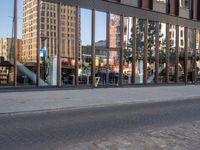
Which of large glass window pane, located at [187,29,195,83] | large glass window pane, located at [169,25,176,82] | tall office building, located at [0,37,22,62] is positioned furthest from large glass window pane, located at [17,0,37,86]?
large glass window pane, located at [187,29,195,83]

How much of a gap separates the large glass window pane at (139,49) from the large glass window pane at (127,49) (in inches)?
30.3

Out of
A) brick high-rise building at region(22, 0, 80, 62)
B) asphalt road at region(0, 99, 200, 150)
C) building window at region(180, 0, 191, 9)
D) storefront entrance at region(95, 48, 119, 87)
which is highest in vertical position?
building window at region(180, 0, 191, 9)

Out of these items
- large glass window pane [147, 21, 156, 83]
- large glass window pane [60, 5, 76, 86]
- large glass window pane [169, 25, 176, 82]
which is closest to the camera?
large glass window pane [60, 5, 76, 86]

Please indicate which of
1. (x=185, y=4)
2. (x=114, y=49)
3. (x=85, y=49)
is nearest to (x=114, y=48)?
(x=114, y=49)

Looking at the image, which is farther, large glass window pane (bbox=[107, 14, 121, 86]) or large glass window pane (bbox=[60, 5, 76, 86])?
large glass window pane (bbox=[107, 14, 121, 86])

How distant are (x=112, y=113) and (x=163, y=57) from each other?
18.4m

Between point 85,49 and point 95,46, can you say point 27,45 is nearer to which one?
point 85,49

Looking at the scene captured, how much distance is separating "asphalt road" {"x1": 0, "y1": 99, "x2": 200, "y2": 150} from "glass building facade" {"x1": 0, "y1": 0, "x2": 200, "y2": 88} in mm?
8625

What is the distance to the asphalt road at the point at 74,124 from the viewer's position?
8.70 metres

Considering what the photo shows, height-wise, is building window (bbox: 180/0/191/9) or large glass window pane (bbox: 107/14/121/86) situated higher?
building window (bbox: 180/0/191/9)

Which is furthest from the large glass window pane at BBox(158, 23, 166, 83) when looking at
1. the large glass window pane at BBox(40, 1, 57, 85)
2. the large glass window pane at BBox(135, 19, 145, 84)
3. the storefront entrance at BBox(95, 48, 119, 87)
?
the large glass window pane at BBox(40, 1, 57, 85)

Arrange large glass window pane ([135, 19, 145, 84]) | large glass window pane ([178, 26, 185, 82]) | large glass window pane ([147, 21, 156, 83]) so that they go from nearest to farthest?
large glass window pane ([135, 19, 145, 84]) → large glass window pane ([147, 21, 156, 83]) → large glass window pane ([178, 26, 185, 82])

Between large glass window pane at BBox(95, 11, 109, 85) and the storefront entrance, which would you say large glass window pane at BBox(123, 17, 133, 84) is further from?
large glass window pane at BBox(95, 11, 109, 85)

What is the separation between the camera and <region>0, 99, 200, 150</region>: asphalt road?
870 centimetres
